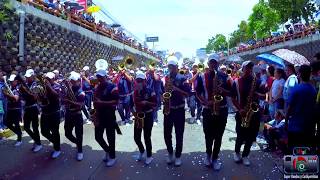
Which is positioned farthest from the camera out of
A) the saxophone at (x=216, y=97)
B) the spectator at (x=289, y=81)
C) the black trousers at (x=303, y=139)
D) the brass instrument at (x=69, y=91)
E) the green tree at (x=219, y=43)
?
the green tree at (x=219, y=43)

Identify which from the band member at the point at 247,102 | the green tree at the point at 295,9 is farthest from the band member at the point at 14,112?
the green tree at the point at 295,9

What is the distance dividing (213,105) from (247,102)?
0.65m

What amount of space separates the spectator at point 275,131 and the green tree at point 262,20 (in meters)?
45.3

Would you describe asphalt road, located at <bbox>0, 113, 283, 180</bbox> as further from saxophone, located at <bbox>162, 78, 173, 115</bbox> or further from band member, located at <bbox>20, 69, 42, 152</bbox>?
saxophone, located at <bbox>162, 78, 173, 115</bbox>

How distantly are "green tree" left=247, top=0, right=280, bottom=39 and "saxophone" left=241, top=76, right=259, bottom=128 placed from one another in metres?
46.5

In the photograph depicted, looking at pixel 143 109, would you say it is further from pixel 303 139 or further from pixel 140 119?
pixel 303 139

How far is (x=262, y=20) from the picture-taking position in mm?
55750

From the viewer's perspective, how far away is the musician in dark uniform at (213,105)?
25.1 ft

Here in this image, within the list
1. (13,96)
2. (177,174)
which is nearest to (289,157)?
(177,174)

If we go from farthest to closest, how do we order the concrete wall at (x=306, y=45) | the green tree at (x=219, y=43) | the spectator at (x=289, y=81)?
1. the green tree at (x=219, y=43)
2. the concrete wall at (x=306, y=45)
3. the spectator at (x=289, y=81)

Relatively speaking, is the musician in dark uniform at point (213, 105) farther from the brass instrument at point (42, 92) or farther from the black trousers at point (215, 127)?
the brass instrument at point (42, 92)

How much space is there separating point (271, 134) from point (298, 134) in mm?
2634

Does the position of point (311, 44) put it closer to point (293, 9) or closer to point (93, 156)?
point (293, 9)

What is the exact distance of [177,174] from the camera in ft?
24.2
